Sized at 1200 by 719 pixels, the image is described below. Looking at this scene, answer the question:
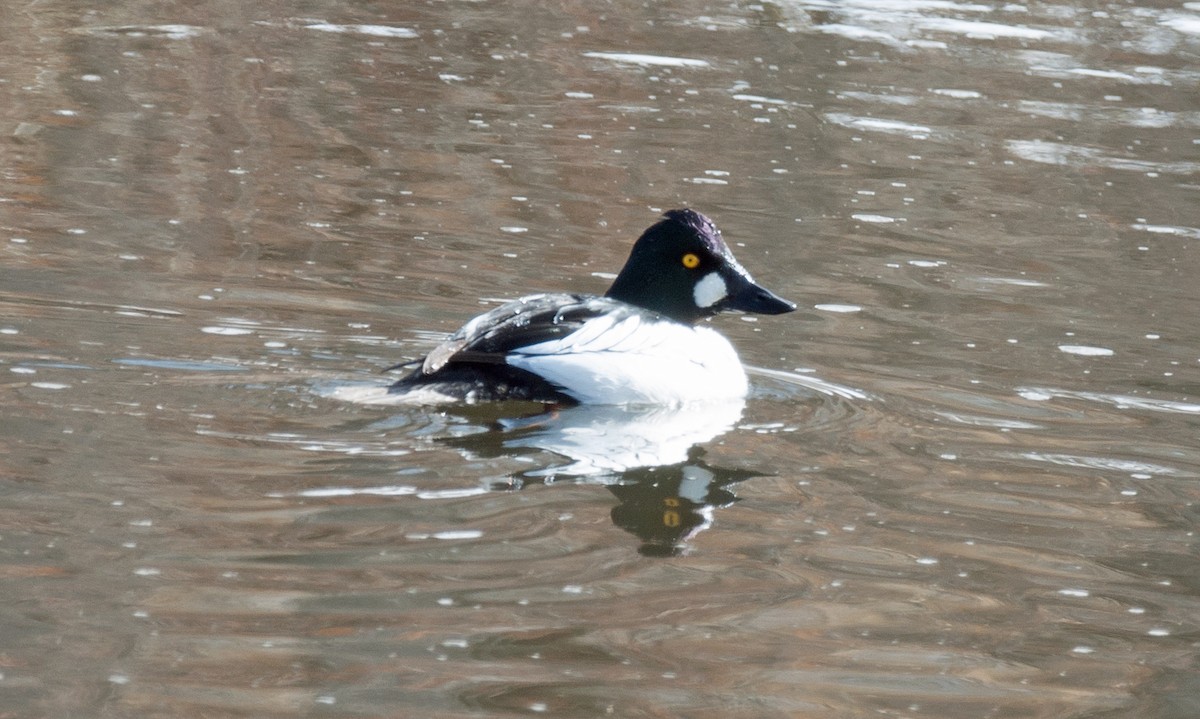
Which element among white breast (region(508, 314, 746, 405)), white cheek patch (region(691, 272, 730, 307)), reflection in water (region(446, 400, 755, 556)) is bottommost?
reflection in water (region(446, 400, 755, 556))

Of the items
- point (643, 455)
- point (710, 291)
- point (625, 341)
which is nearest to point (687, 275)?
point (710, 291)

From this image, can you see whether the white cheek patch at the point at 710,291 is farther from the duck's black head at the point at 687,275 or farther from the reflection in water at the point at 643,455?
the reflection in water at the point at 643,455

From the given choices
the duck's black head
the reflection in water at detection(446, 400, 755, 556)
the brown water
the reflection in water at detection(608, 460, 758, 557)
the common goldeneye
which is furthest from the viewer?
the duck's black head

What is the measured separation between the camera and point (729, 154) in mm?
13000

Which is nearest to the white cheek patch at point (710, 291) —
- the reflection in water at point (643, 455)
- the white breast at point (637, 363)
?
the white breast at point (637, 363)

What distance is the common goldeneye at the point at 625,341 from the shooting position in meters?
6.44

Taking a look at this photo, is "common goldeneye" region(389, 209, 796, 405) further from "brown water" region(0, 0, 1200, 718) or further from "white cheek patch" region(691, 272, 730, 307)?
"brown water" region(0, 0, 1200, 718)

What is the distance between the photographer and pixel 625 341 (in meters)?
6.77

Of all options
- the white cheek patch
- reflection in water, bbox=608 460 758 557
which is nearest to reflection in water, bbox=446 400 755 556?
reflection in water, bbox=608 460 758 557

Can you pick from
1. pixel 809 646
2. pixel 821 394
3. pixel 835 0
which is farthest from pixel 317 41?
pixel 809 646

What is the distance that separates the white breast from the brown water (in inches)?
5.6

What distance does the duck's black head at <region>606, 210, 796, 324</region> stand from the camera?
289 inches

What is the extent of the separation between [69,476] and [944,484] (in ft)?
9.52

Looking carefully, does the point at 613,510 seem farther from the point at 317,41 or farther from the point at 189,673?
the point at 317,41
